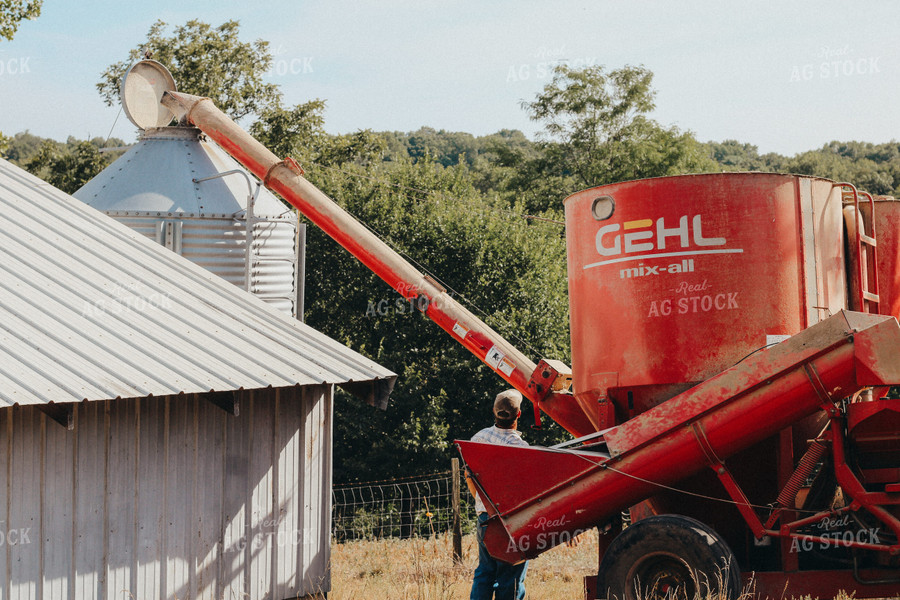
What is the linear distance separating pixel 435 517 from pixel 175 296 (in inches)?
516

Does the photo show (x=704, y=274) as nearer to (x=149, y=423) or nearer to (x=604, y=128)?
(x=149, y=423)

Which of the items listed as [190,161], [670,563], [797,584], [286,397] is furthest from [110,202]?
[797,584]

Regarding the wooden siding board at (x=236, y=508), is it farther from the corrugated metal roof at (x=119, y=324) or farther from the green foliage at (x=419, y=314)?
the green foliage at (x=419, y=314)

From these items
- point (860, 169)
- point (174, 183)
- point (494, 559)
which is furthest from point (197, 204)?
point (860, 169)

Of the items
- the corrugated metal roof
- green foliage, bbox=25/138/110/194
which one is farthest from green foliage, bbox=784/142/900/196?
the corrugated metal roof

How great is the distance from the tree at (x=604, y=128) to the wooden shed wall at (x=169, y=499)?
90.2 feet

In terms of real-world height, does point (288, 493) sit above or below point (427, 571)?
above

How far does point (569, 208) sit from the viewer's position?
8.79 m

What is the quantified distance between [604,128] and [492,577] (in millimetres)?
30441

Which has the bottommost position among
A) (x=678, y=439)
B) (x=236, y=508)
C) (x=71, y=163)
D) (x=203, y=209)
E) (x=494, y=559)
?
(x=494, y=559)

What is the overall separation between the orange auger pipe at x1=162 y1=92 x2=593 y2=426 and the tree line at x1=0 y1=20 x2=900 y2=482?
8.18m

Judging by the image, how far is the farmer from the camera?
7.45 metres

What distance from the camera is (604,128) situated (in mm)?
36000

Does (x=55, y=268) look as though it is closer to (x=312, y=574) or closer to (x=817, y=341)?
(x=312, y=574)
